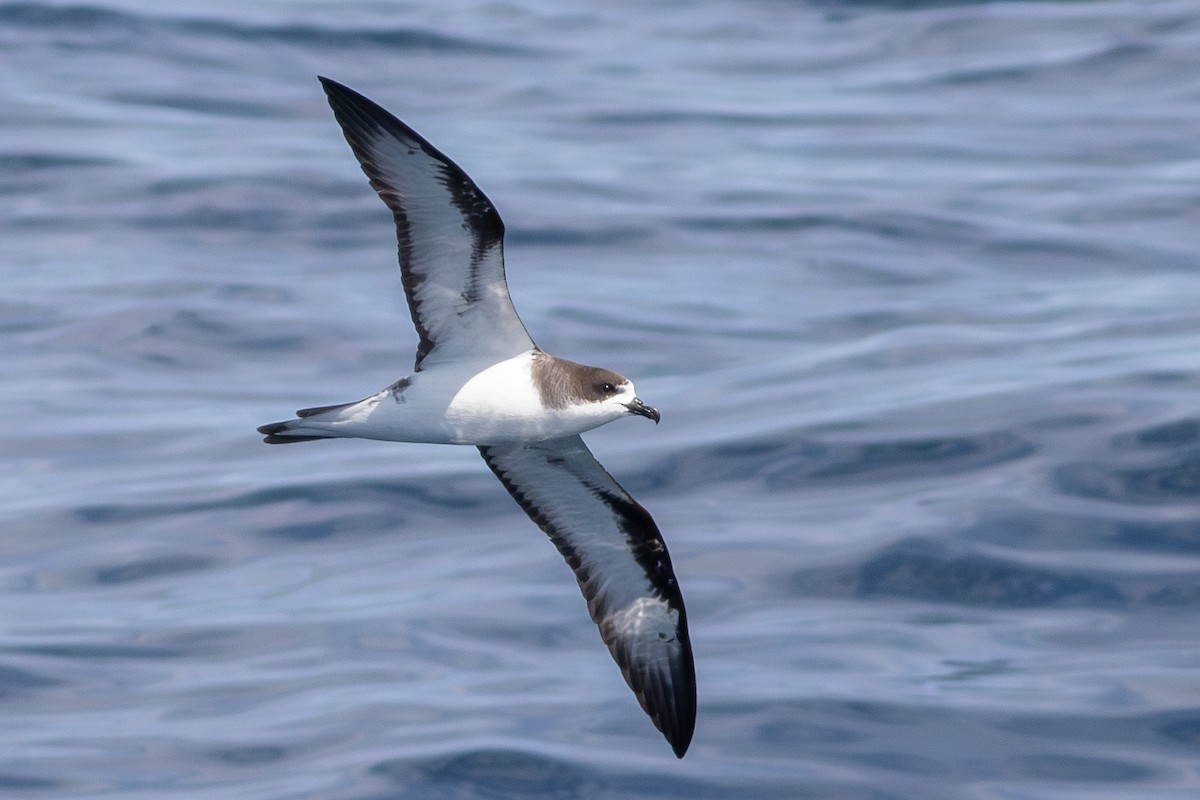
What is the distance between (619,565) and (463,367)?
2.43 metres

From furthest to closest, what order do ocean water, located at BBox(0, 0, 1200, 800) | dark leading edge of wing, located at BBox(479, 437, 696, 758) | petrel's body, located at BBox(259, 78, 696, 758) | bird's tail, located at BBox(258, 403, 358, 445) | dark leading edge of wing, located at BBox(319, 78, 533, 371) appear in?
ocean water, located at BBox(0, 0, 1200, 800), dark leading edge of wing, located at BBox(479, 437, 696, 758), bird's tail, located at BBox(258, 403, 358, 445), petrel's body, located at BBox(259, 78, 696, 758), dark leading edge of wing, located at BBox(319, 78, 533, 371)

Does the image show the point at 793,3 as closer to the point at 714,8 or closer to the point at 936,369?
the point at 714,8

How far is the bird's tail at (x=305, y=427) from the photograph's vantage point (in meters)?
10.5

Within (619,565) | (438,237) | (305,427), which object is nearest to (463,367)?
(438,237)

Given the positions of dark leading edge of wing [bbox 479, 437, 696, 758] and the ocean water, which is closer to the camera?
dark leading edge of wing [bbox 479, 437, 696, 758]

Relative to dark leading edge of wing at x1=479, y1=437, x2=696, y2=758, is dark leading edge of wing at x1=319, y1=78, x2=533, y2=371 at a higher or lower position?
higher

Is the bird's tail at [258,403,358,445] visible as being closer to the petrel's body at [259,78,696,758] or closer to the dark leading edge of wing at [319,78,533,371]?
the petrel's body at [259,78,696,758]

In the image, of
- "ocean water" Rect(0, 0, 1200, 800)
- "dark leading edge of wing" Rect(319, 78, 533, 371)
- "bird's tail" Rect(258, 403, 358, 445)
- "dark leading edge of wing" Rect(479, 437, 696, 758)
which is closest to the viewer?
"dark leading edge of wing" Rect(319, 78, 533, 371)

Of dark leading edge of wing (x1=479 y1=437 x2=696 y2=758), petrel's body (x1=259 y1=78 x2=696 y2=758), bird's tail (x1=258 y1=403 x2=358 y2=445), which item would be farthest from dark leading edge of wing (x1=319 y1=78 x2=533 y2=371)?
dark leading edge of wing (x1=479 y1=437 x2=696 y2=758)

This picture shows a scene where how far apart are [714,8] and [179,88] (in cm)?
1446

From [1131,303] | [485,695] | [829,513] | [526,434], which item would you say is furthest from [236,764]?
[1131,303]

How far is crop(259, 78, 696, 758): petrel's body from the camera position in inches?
401

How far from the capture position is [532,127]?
103ft

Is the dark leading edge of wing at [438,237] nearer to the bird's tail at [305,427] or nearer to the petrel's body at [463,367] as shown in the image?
the petrel's body at [463,367]
